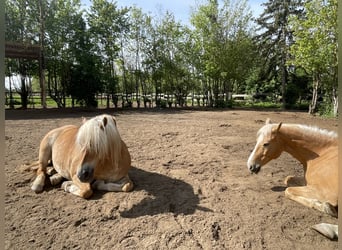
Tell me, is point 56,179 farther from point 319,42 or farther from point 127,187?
point 319,42

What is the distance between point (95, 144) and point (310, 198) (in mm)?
2074

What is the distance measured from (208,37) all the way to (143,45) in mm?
3936

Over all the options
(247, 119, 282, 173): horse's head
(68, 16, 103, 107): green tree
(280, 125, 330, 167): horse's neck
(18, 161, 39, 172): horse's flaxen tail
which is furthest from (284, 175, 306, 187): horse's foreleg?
(68, 16, 103, 107): green tree

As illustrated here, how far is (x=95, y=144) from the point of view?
2.50 m

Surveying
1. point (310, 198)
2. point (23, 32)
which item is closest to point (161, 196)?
point (310, 198)

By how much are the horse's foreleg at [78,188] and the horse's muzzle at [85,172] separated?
0.16 metres

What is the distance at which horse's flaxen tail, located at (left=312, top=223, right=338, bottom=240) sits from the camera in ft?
6.42

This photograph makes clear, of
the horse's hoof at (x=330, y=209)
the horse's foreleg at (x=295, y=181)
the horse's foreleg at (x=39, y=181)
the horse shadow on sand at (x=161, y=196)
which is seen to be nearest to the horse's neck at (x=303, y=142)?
the horse's foreleg at (x=295, y=181)

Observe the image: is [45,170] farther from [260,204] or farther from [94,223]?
[260,204]

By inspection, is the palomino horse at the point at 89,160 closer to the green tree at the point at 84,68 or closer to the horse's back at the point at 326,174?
the horse's back at the point at 326,174

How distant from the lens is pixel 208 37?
15.2 m

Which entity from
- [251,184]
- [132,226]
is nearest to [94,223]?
[132,226]

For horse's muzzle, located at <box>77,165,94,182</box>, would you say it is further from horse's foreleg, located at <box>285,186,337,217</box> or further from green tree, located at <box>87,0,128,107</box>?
green tree, located at <box>87,0,128,107</box>

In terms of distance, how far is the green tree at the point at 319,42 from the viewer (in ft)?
30.9
